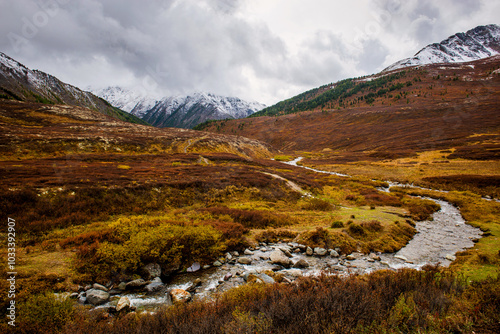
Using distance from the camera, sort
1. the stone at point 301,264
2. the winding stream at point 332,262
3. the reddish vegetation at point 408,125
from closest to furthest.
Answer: the winding stream at point 332,262
the stone at point 301,264
the reddish vegetation at point 408,125

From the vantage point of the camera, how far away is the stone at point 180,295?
23.1 ft

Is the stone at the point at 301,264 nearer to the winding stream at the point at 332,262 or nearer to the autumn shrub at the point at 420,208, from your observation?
the winding stream at the point at 332,262

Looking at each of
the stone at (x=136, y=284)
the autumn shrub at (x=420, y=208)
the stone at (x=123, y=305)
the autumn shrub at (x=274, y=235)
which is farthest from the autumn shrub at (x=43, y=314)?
the autumn shrub at (x=420, y=208)

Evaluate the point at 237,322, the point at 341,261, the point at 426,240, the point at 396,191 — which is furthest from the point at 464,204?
the point at 237,322

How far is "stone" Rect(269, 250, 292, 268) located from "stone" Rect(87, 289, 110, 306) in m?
7.21

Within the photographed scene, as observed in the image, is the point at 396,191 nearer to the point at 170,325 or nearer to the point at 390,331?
the point at 390,331

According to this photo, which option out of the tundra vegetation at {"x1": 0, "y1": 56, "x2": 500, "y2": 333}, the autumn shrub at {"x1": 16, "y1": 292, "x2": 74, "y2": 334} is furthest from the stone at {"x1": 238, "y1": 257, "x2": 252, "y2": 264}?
the autumn shrub at {"x1": 16, "y1": 292, "x2": 74, "y2": 334}

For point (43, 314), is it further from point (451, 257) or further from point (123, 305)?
point (451, 257)

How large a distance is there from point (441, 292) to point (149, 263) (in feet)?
34.6

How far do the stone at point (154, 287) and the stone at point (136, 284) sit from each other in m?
0.26

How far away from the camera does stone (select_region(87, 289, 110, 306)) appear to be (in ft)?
21.5

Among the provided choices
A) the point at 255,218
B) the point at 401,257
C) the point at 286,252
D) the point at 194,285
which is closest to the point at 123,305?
the point at 194,285

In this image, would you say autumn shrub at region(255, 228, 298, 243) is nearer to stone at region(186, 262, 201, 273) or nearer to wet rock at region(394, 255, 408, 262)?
stone at region(186, 262, 201, 273)

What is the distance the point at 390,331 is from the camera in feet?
13.5
